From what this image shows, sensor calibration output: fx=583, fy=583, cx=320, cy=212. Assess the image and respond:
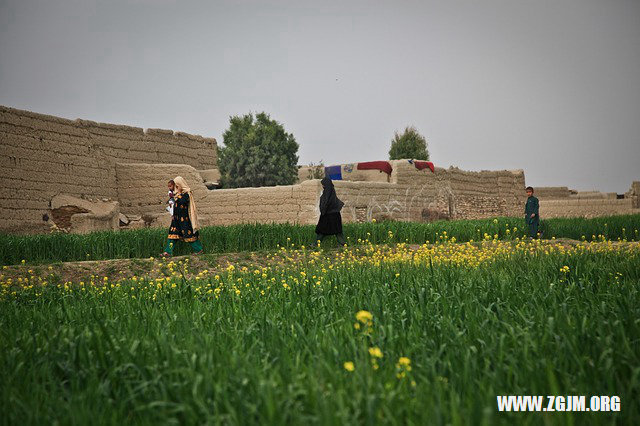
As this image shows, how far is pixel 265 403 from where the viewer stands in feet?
7.15

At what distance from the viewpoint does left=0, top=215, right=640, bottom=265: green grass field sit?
11.4 m

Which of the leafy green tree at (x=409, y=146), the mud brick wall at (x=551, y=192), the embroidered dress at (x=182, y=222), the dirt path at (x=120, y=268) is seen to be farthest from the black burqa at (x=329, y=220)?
the leafy green tree at (x=409, y=146)

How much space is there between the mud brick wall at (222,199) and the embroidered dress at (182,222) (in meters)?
6.67

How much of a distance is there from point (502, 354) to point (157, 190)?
19.8 meters

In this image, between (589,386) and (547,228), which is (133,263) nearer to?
(589,386)

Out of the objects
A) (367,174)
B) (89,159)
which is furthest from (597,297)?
(367,174)

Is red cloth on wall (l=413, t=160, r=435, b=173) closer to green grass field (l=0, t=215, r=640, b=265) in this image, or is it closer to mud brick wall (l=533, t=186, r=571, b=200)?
green grass field (l=0, t=215, r=640, b=265)

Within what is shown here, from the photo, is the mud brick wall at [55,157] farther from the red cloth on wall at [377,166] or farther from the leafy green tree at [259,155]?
the leafy green tree at [259,155]

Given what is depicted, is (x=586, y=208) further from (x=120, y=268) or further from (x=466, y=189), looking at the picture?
(x=120, y=268)

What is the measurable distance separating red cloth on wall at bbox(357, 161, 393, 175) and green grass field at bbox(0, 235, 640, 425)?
63.9 feet

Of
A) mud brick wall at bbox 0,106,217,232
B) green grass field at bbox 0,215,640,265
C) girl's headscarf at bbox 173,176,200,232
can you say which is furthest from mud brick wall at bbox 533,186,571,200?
girl's headscarf at bbox 173,176,200,232

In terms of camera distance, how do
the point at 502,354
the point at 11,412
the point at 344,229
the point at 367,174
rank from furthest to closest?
the point at 367,174, the point at 344,229, the point at 502,354, the point at 11,412

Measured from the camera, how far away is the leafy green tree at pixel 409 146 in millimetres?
43781

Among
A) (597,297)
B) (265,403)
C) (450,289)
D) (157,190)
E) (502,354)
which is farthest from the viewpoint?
(157,190)
